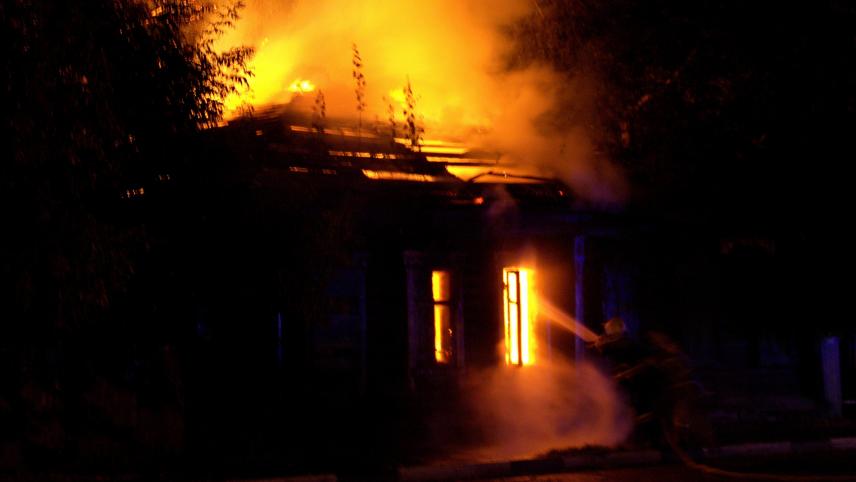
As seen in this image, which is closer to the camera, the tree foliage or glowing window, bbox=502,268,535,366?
the tree foliage

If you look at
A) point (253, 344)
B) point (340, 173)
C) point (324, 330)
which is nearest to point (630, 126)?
point (340, 173)

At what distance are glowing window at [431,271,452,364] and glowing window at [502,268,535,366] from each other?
1001 mm

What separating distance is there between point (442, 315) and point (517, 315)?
1.35 meters

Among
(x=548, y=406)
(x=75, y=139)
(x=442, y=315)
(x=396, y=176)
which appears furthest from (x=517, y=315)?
(x=75, y=139)

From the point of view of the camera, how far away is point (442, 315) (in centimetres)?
1530

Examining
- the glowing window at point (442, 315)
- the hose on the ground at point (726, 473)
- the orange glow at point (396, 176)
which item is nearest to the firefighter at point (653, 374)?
the hose on the ground at point (726, 473)

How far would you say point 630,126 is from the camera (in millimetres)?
16188

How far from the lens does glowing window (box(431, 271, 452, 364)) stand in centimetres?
1492

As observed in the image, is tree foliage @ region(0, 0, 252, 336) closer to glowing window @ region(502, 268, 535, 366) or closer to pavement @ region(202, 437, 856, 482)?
pavement @ region(202, 437, 856, 482)

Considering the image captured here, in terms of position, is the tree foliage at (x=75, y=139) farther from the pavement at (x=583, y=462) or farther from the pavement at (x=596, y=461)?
the pavement at (x=596, y=461)

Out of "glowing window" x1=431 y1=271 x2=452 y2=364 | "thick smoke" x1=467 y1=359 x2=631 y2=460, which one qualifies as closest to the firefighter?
"thick smoke" x1=467 y1=359 x2=631 y2=460

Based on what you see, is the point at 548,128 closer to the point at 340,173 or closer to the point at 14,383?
the point at 340,173

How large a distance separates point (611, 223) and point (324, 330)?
572 centimetres

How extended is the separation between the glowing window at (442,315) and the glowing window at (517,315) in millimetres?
1001
